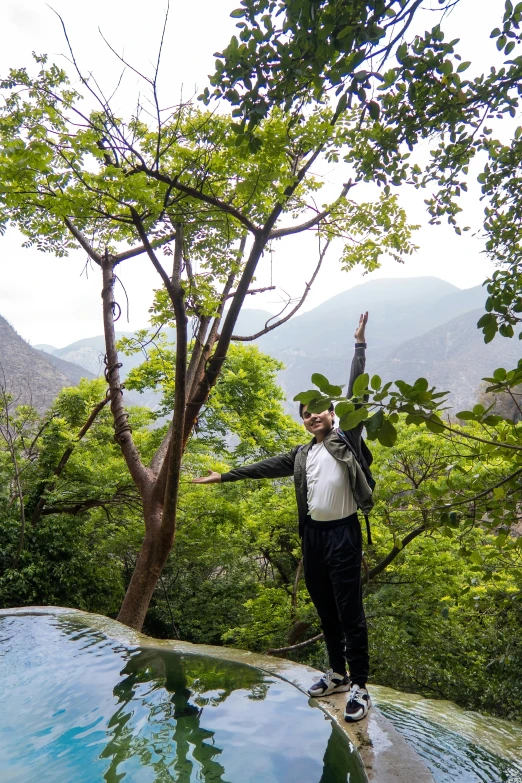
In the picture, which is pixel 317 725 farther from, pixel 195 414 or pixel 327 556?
pixel 195 414

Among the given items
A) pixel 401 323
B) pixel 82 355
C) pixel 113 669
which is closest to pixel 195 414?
pixel 113 669

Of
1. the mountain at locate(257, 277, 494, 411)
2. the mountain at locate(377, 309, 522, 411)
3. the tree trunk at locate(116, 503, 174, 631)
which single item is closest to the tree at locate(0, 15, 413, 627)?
the tree trunk at locate(116, 503, 174, 631)

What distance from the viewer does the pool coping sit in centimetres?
196

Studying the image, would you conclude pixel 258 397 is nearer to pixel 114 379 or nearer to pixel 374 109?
pixel 114 379

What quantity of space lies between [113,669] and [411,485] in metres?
5.24

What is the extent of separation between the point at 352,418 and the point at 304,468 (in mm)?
1599

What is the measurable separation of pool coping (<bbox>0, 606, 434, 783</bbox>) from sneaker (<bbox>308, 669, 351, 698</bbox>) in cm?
3

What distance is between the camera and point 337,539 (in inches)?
101

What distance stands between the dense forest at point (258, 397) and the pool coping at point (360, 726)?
30.1 inches

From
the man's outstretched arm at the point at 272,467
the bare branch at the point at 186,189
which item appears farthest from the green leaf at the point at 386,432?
the bare branch at the point at 186,189

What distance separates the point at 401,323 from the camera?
160 meters

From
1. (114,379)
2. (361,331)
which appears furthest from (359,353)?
(114,379)

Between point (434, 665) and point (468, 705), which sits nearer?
point (468, 705)

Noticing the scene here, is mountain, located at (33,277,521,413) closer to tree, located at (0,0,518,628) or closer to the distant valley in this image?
the distant valley
